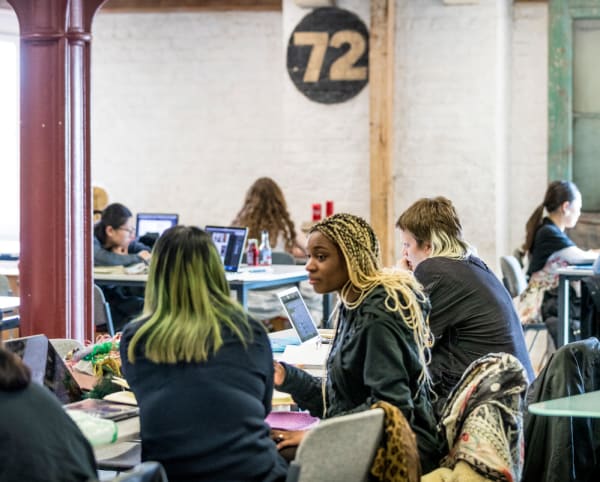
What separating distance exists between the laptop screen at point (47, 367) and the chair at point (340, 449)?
1.01 metres

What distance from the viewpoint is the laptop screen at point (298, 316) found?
432 centimetres

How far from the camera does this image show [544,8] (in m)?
8.85

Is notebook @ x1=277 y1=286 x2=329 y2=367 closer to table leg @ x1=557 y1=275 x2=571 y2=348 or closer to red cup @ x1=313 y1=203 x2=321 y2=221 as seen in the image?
table leg @ x1=557 y1=275 x2=571 y2=348

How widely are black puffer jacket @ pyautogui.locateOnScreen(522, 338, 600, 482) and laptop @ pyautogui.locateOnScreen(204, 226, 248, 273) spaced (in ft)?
12.1

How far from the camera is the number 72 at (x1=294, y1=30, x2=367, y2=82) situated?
8688mm

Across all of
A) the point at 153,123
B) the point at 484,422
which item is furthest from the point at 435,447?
the point at 153,123

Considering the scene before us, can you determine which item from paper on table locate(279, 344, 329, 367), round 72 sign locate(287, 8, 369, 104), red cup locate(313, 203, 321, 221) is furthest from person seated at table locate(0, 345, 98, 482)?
round 72 sign locate(287, 8, 369, 104)

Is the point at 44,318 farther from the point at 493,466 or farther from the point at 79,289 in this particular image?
the point at 493,466

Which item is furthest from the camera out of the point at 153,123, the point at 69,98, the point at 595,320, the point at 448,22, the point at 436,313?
the point at 153,123

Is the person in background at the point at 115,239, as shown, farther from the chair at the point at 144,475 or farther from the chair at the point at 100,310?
the chair at the point at 144,475

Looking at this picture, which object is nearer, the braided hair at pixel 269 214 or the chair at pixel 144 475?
the chair at pixel 144 475

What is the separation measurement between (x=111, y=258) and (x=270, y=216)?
53.7 inches

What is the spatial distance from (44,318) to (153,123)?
202 inches

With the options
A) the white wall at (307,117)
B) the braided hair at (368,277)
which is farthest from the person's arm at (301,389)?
the white wall at (307,117)
